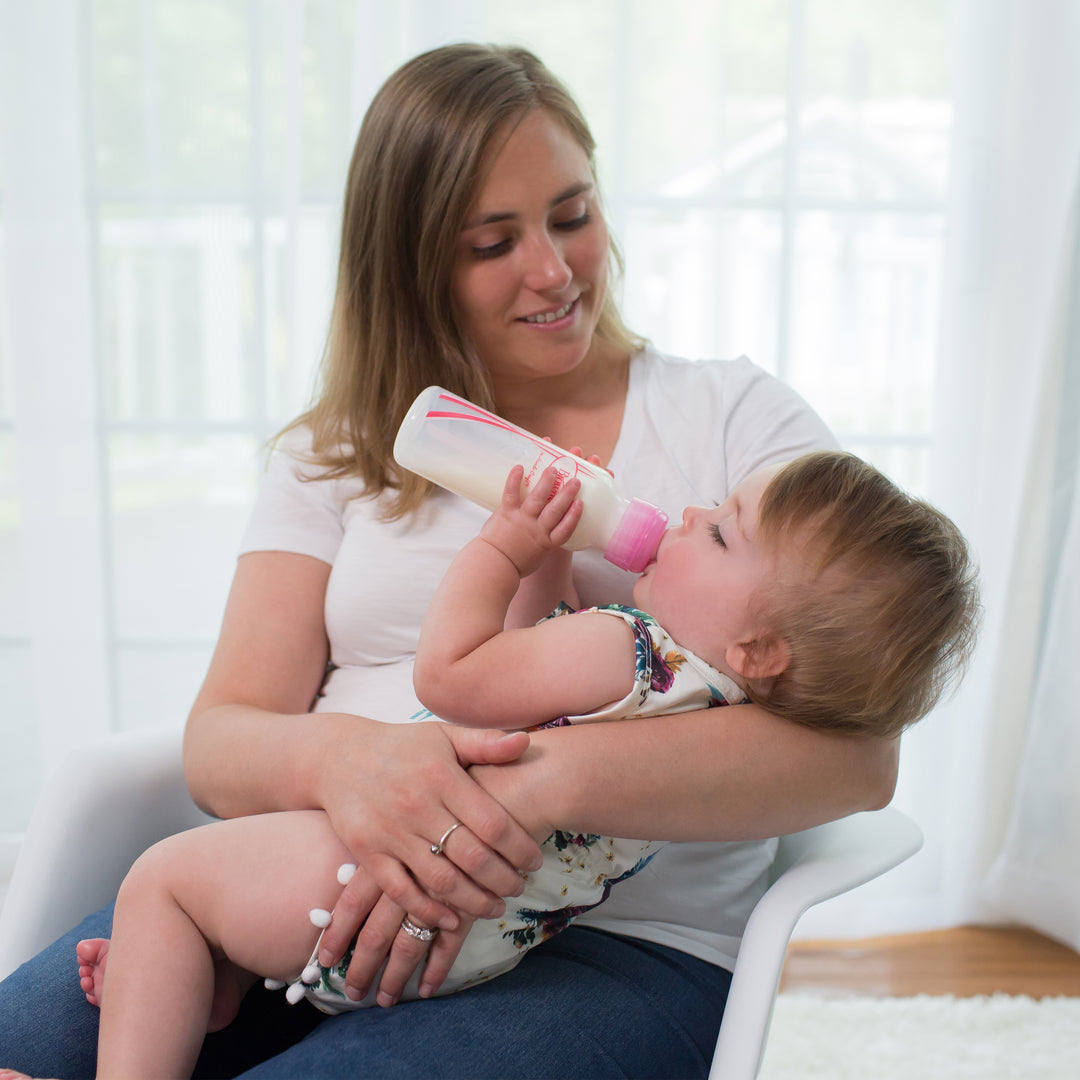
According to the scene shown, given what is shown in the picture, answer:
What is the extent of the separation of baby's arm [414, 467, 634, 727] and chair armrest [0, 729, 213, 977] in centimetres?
45

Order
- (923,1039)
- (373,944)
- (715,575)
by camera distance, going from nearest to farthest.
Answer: (373,944) < (715,575) < (923,1039)

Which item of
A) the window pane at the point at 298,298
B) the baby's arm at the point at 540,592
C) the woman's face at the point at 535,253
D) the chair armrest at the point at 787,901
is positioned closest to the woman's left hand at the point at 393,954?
the chair armrest at the point at 787,901

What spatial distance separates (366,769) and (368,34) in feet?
5.00

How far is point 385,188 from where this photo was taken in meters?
1.22

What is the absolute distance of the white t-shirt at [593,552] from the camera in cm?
113

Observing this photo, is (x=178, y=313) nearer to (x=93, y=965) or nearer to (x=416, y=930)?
(x=93, y=965)

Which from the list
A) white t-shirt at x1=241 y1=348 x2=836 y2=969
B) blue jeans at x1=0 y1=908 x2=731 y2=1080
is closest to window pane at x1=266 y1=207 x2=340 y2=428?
white t-shirt at x1=241 y1=348 x2=836 y2=969

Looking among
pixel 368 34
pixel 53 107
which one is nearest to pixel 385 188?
pixel 368 34

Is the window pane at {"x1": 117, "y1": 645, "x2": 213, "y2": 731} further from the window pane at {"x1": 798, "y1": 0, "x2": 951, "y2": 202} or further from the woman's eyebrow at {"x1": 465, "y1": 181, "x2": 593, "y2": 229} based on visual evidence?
the window pane at {"x1": 798, "y1": 0, "x2": 951, "y2": 202}

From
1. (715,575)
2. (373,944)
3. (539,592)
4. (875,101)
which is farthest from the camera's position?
(875,101)

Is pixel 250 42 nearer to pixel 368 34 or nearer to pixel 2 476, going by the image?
pixel 368 34

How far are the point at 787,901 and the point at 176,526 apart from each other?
5.46 feet

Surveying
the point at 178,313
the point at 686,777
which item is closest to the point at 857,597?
the point at 686,777

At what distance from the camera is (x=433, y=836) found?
0.87m
